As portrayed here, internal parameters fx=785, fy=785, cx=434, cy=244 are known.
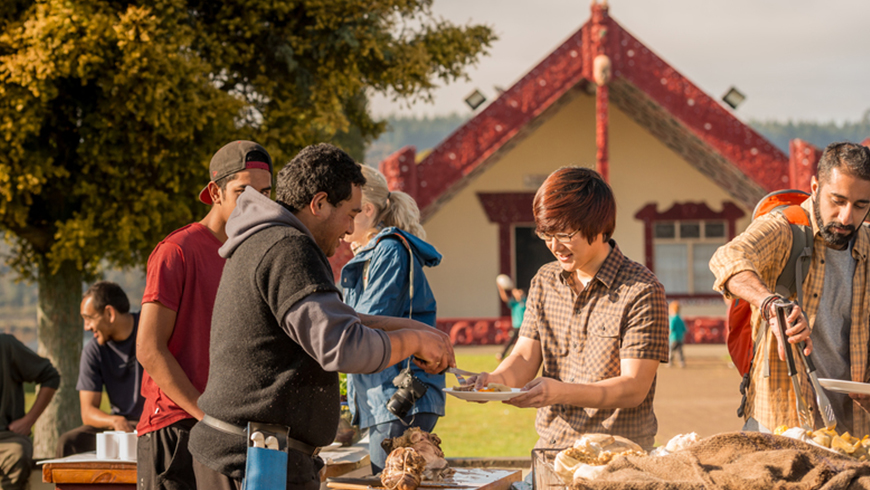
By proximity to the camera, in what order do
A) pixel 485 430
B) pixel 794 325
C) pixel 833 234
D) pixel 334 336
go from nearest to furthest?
pixel 334 336 < pixel 794 325 < pixel 833 234 < pixel 485 430

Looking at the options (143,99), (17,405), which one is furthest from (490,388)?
(143,99)

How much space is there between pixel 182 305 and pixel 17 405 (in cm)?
332

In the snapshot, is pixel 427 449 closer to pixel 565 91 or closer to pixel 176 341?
pixel 176 341

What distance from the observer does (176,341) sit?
3.00m

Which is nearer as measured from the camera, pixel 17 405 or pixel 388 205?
pixel 388 205

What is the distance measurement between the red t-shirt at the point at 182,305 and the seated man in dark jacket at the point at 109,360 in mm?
2355

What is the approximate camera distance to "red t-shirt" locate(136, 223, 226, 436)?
9.73 feet

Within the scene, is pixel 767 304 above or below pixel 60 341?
above

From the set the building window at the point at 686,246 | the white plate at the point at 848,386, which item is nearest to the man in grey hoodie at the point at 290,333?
the white plate at the point at 848,386

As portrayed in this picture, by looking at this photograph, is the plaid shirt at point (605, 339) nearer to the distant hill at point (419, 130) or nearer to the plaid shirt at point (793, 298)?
the plaid shirt at point (793, 298)

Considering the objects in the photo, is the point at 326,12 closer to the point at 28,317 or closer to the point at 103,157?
the point at 103,157

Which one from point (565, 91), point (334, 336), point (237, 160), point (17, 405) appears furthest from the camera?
point (565, 91)

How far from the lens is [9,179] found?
695 cm

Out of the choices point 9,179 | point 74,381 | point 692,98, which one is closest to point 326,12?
point 9,179
